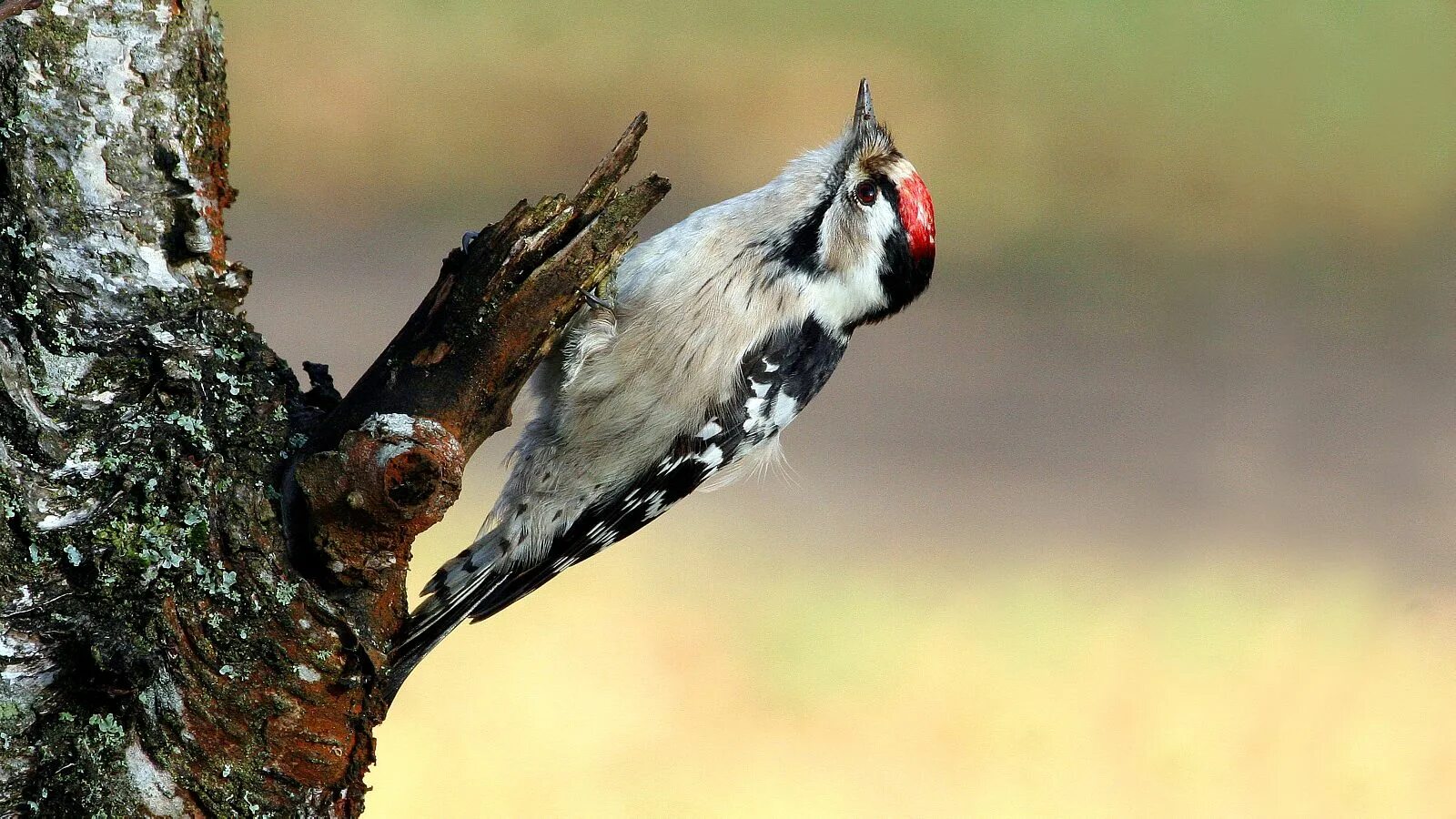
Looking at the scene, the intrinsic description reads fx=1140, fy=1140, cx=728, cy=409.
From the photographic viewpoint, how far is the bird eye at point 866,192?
1.77 m

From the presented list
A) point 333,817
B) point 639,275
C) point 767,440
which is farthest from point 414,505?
point 767,440

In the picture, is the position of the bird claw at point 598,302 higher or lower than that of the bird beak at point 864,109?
lower

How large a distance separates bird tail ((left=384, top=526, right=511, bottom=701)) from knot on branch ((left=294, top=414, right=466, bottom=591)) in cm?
32

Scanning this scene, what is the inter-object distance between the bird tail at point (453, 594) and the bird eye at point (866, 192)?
753 mm

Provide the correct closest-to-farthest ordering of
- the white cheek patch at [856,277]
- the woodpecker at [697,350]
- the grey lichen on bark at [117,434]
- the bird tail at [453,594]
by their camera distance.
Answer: the grey lichen on bark at [117,434] → the bird tail at [453,594] → the woodpecker at [697,350] → the white cheek patch at [856,277]

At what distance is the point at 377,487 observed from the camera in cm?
102

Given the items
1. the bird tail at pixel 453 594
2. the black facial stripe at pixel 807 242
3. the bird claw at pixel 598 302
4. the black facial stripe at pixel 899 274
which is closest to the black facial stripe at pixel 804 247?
the black facial stripe at pixel 807 242

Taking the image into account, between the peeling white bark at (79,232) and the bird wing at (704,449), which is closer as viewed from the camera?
the peeling white bark at (79,232)

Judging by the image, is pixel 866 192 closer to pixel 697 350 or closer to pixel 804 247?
pixel 804 247

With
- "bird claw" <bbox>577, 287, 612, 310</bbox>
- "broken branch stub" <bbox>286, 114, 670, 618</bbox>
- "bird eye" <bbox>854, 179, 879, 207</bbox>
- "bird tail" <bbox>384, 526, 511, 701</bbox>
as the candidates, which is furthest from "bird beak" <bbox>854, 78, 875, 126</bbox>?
"bird tail" <bbox>384, 526, 511, 701</bbox>

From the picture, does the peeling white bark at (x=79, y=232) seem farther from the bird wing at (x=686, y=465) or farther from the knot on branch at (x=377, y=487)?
the bird wing at (x=686, y=465)

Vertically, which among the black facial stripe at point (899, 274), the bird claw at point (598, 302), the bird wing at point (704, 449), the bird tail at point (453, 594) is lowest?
the bird tail at point (453, 594)

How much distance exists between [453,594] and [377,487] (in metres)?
0.59

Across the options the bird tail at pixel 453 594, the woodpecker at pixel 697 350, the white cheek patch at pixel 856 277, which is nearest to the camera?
the bird tail at pixel 453 594
